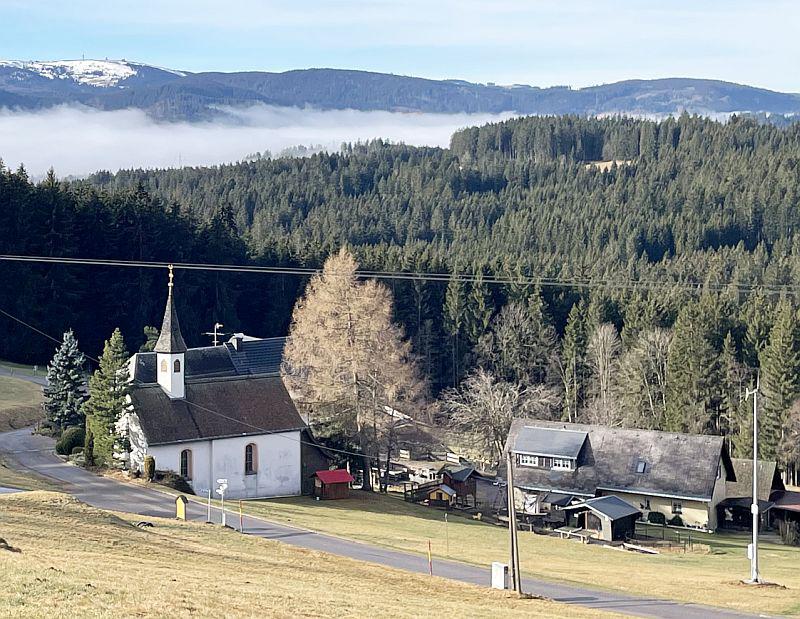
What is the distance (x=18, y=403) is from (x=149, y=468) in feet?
62.1

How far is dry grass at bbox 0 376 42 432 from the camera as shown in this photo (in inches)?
2586

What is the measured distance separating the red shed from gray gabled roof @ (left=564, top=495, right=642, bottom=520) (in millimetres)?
11310

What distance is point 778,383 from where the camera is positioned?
2926 inches

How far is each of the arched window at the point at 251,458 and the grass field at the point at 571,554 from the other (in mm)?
2415

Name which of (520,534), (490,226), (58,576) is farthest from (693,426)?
(490,226)

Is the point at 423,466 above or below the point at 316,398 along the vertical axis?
below

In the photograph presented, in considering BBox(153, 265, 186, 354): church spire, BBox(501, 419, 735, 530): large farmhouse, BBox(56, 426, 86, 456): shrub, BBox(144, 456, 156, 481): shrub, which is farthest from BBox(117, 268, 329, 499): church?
BBox(501, 419, 735, 530): large farmhouse

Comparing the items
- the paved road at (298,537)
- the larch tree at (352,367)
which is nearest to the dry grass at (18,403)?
the paved road at (298,537)

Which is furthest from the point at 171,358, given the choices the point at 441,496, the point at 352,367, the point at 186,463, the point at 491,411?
the point at 491,411

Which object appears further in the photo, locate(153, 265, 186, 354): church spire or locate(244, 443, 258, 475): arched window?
locate(244, 443, 258, 475): arched window

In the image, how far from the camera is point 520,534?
177ft

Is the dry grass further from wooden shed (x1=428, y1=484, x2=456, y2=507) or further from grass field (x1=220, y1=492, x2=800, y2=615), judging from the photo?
wooden shed (x1=428, y1=484, x2=456, y2=507)

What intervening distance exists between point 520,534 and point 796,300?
7958 cm

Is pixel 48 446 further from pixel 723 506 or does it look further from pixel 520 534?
pixel 723 506
